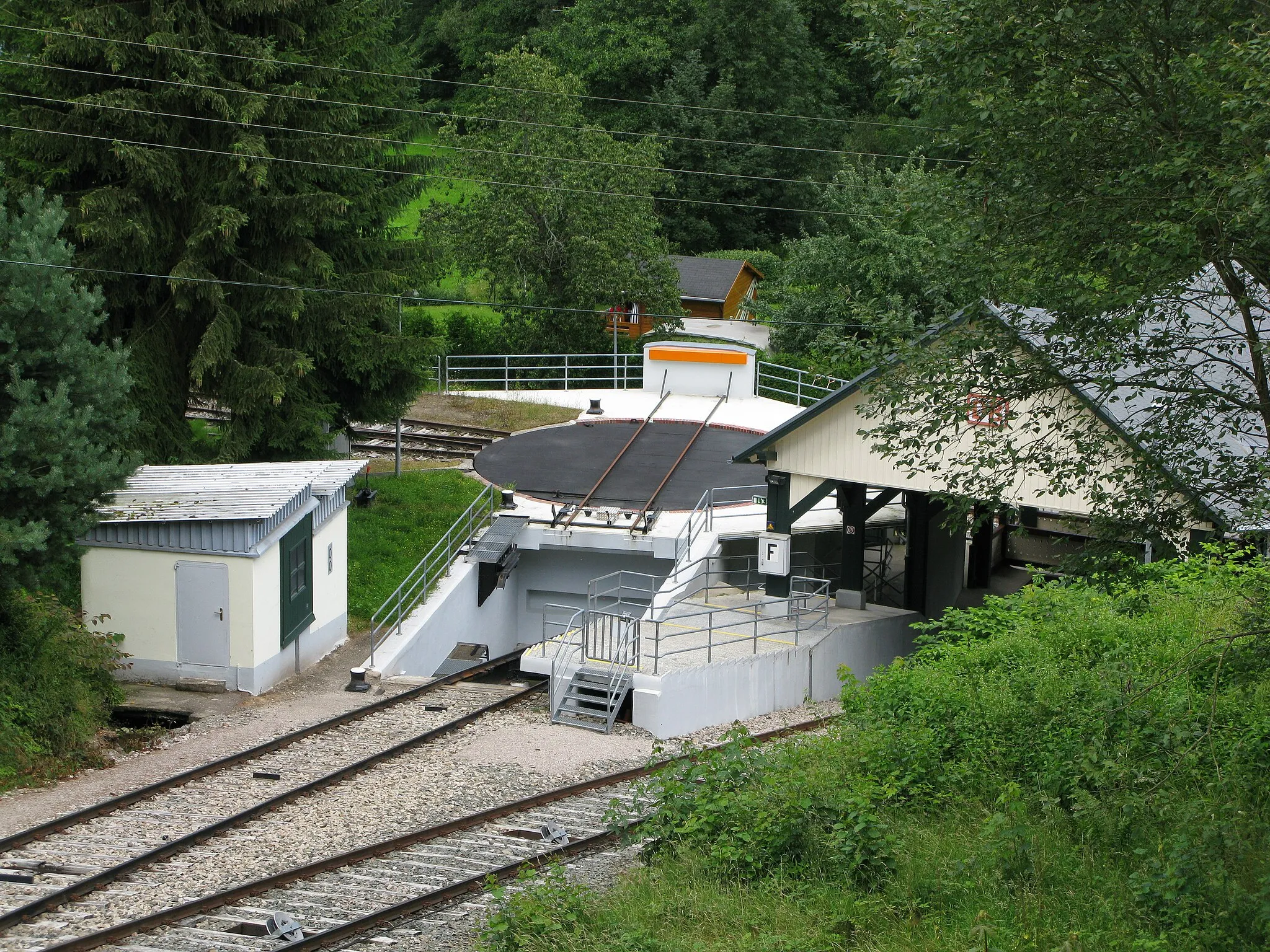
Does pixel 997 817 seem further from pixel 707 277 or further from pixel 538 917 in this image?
pixel 707 277

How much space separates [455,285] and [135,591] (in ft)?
146

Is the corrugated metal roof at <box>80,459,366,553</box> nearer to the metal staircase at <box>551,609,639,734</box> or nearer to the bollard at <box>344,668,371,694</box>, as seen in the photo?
the bollard at <box>344,668,371,694</box>

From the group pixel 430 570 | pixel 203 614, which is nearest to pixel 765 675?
pixel 430 570

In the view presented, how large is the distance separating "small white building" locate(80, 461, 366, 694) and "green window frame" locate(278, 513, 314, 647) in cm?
3

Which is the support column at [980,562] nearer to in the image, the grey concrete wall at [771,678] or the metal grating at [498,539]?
the grey concrete wall at [771,678]

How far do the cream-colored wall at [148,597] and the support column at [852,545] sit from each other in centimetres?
1016

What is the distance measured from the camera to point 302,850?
1240cm

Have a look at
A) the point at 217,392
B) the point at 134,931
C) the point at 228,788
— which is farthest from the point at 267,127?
the point at 134,931

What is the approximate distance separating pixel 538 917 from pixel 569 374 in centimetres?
3154

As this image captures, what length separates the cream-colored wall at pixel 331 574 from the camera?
795 inches

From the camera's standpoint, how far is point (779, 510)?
22656 millimetres

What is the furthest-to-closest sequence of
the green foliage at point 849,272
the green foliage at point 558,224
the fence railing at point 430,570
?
the green foliage at point 558,224 → the green foliage at point 849,272 → the fence railing at point 430,570

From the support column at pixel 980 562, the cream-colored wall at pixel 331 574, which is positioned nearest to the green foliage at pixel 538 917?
the cream-colored wall at pixel 331 574

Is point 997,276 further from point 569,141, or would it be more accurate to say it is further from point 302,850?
point 569,141
